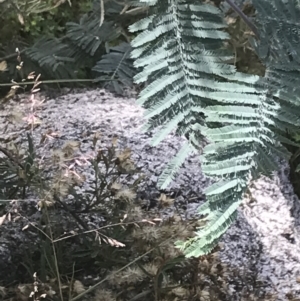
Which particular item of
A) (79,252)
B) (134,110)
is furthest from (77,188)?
(134,110)

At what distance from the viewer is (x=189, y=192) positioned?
104 cm

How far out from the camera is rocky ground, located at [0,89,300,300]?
0.98 m

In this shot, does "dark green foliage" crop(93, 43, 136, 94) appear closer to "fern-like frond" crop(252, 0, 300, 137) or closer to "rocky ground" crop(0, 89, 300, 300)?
"rocky ground" crop(0, 89, 300, 300)

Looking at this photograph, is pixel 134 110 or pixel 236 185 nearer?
pixel 236 185

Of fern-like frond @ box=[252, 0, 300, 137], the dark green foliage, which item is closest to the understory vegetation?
fern-like frond @ box=[252, 0, 300, 137]

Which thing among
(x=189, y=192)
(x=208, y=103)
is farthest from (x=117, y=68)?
(x=208, y=103)

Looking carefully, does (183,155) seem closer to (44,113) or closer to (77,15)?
(44,113)

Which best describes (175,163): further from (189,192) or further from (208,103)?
(189,192)

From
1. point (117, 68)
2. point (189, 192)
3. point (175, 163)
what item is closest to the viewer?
point (175, 163)

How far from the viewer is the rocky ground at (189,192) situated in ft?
3.20

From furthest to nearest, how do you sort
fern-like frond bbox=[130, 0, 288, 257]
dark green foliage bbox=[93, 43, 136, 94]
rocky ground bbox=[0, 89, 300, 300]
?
dark green foliage bbox=[93, 43, 136, 94]
rocky ground bbox=[0, 89, 300, 300]
fern-like frond bbox=[130, 0, 288, 257]

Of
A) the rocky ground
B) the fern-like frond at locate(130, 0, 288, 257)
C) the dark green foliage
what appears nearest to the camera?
the fern-like frond at locate(130, 0, 288, 257)

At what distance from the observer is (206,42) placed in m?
0.72

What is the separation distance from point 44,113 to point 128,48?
242 mm
